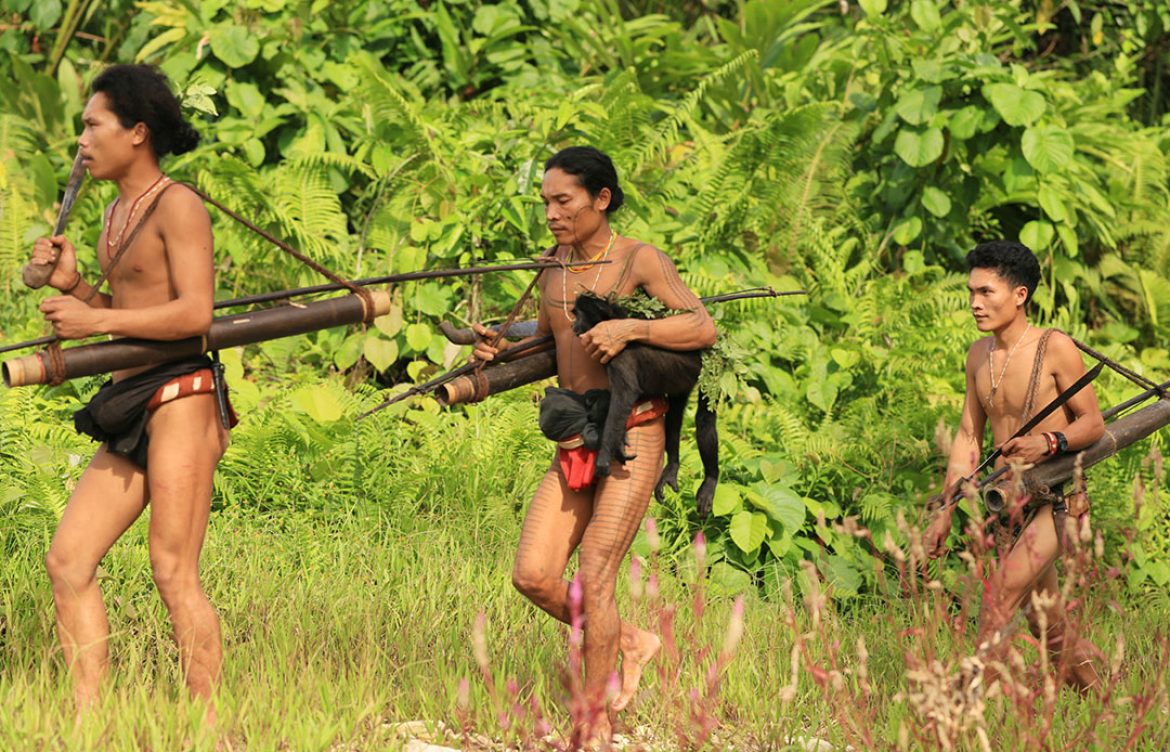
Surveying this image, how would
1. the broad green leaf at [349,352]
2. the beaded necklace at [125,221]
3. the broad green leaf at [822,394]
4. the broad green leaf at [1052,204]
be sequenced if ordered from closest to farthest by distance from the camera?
the beaded necklace at [125,221]
the broad green leaf at [822,394]
the broad green leaf at [349,352]
the broad green leaf at [1052,204]

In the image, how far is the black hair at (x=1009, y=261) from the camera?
5.45 m

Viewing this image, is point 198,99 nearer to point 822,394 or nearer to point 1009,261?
point 1009,261

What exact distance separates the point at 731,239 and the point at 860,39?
6.44ft

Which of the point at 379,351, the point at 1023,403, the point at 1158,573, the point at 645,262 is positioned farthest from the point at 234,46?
the point at 1158,573

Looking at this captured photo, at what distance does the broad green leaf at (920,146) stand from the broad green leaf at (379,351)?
2.95 metres

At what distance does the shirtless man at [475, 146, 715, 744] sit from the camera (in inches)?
183

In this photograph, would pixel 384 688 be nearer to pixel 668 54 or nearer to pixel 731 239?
pixel 731 239

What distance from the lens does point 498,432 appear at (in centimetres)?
734

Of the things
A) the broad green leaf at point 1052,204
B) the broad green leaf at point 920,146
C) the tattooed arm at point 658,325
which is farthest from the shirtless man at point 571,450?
the broad green leaf at point 1052,204

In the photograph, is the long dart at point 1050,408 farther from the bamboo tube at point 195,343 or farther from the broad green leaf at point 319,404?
the broad green leaf at point 319,404

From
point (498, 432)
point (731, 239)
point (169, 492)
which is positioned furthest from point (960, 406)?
point (169, 492)

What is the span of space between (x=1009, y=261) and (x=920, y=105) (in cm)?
331

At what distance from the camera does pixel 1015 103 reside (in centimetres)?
836

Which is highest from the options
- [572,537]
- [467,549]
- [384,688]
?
[572,537]
